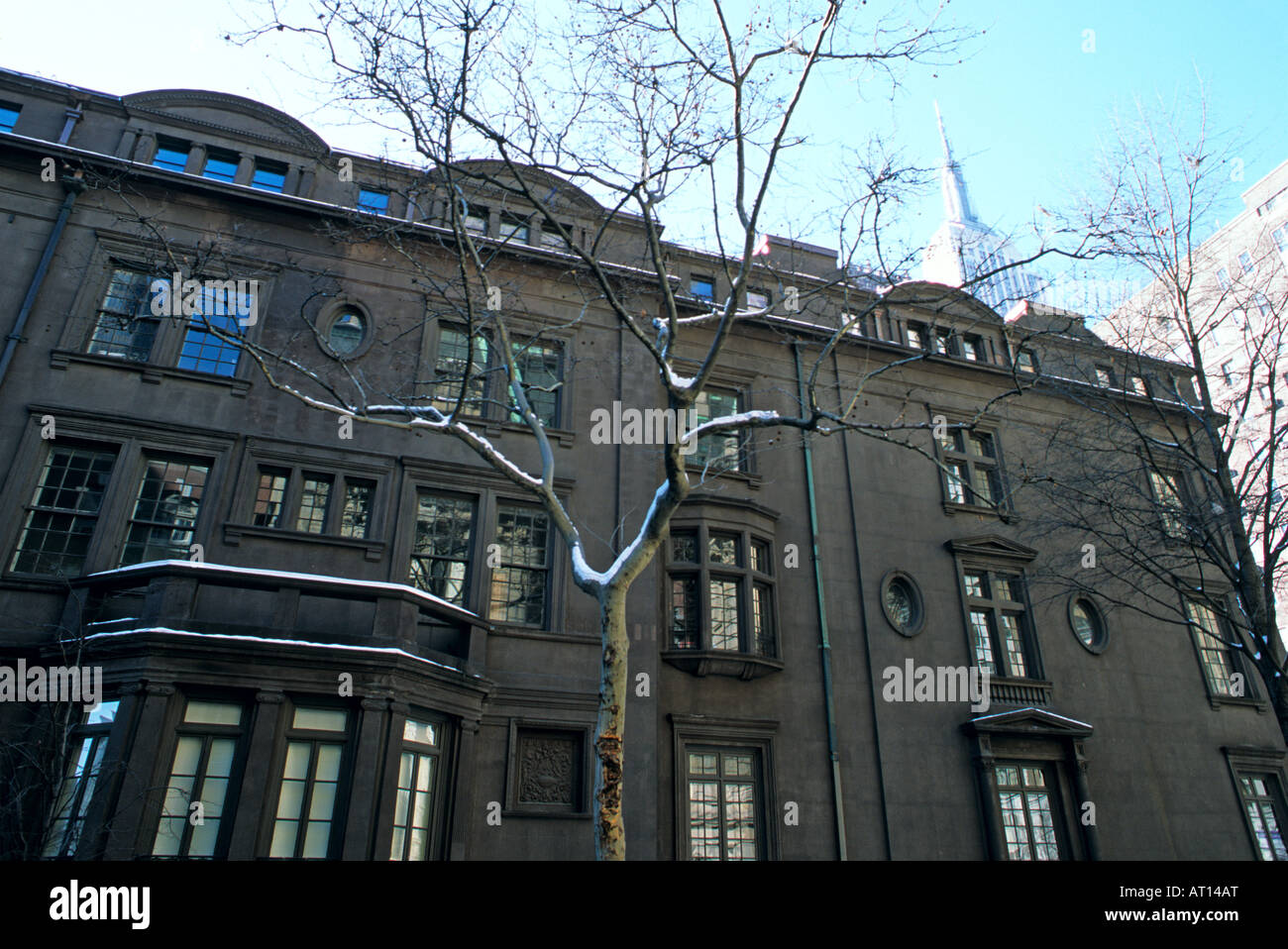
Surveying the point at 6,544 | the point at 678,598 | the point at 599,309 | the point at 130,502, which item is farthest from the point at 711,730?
the point at 6,544

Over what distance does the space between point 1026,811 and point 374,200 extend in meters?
21.1

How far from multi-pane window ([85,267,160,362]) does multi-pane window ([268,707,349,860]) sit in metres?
8.81

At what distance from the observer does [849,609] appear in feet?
60.4

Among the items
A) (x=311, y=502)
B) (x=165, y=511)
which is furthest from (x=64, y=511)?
(x=311, y=502)

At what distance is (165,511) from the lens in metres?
14.6

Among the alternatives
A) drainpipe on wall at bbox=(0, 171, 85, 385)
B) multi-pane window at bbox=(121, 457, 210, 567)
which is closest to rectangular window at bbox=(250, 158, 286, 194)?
drainpipe on wall at bbox=(0, 171, 85, 385)

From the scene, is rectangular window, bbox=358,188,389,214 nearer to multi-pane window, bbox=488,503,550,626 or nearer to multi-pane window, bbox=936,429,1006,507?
multi-pane window, bbox=488,503,550,626

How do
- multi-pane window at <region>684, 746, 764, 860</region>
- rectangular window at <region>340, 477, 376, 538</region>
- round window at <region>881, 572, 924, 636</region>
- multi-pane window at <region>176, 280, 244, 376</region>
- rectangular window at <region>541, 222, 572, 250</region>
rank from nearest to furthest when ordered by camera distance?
1. multi-pane window at <region>684, 746, 764, 860</region>
2. rectangular window at <region>340, 477, 376, 538</region>
3. multi-pane window at <region>176, 280, 244, 376</region>
4. round window at <region>881, 572, 924, 636</region>
5. rectangular window at <region>541, 222, 572, 250</region>

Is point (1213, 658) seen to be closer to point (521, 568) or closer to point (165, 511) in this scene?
point (521, 568)

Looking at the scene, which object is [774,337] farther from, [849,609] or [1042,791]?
[1042,791]

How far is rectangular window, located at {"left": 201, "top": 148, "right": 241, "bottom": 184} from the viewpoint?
59.7 feet

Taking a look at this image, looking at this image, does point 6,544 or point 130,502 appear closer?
point 6,544

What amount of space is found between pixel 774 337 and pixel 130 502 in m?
15.4
